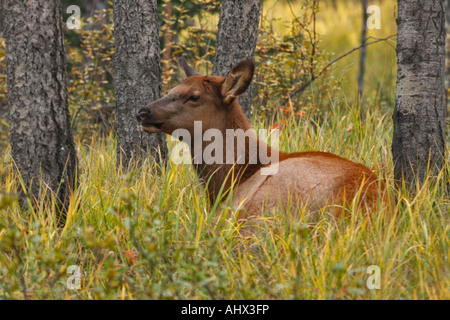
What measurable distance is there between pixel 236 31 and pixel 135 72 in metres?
1.40

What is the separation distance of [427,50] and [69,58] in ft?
27.0

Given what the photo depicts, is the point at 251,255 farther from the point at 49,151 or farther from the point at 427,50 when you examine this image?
the point at 427,50

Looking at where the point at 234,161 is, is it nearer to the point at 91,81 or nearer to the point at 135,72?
the point at 135,72

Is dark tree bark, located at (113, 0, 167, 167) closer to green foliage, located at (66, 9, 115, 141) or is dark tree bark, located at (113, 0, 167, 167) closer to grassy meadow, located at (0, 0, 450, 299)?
grassy meadow, located at (0, 0, 450, 299)

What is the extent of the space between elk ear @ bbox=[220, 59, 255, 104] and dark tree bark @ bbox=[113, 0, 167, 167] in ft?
5.38

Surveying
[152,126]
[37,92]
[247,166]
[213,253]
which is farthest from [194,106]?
[213,253]

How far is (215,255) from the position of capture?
4.17 metres

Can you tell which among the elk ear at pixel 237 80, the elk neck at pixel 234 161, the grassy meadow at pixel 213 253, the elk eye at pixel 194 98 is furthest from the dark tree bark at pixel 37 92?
the elk ear at pixel 237 80

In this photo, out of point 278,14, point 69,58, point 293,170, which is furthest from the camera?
point 278,14

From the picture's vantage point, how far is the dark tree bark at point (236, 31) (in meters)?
7.50

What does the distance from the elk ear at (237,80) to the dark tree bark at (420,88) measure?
145cm

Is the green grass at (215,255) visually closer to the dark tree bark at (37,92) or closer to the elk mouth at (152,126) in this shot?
the dark tree bark at (37,92)
